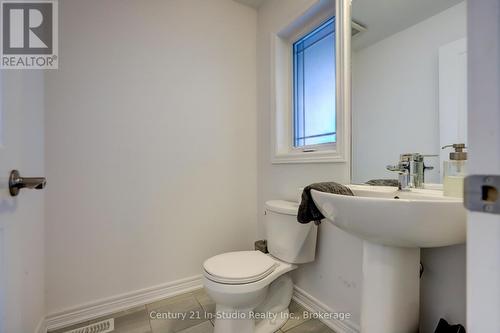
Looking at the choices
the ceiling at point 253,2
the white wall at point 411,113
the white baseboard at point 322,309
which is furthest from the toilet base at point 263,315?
the ceiling at point 253,2

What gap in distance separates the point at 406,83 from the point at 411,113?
15 centimetres

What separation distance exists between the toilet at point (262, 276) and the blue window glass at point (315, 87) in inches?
22.2

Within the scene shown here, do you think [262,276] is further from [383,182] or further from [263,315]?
[383,182]

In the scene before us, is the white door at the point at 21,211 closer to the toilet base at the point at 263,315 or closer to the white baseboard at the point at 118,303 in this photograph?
the white baseboard at the point at 118,303

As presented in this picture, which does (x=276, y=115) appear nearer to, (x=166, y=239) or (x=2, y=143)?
(x=166, y=239)

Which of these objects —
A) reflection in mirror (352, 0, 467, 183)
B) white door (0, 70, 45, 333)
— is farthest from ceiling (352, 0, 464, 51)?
white door (0, 70, 45, 333)

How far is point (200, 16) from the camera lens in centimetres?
174

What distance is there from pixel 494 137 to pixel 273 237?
126 centimetres

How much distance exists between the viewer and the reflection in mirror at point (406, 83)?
96cm

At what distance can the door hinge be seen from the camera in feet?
0.90

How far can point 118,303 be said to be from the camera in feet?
4.78

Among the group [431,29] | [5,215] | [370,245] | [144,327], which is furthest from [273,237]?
[431,29]

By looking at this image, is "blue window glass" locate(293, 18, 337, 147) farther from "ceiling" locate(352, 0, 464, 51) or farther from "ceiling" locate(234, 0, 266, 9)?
"ceiling" locate(234, 0, 266, 9)

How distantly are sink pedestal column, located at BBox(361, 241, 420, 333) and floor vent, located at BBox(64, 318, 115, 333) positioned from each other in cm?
136
